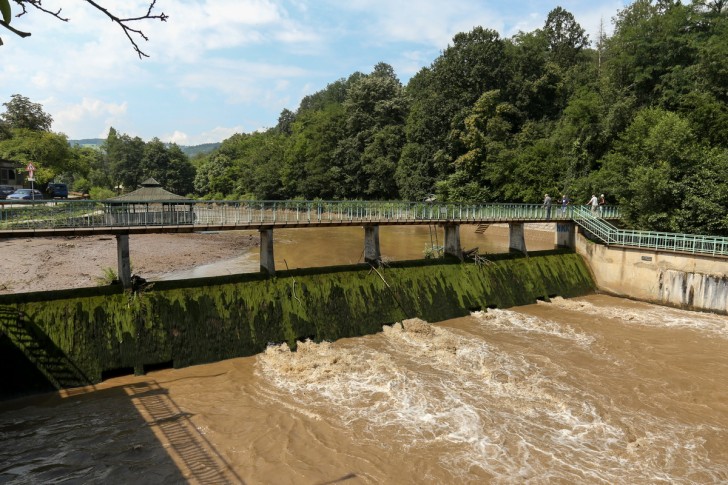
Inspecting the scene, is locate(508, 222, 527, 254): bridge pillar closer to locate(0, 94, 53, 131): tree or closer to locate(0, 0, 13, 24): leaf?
locate(0, 0, 13, 24): leaf

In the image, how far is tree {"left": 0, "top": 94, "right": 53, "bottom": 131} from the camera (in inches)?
2608

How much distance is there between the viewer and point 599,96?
46.0 m

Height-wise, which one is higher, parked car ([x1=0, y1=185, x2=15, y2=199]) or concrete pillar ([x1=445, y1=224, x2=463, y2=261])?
parked car ([x1=0, y1=185, x2=15, y2=199])

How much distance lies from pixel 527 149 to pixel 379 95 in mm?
29903

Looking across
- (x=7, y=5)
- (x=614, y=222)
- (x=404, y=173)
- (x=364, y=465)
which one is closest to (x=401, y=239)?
(x=404, y=173)

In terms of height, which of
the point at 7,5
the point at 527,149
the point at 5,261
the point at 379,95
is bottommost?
the point at 5,261

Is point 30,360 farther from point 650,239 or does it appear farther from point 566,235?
point 650,239

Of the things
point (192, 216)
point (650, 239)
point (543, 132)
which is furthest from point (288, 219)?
point (543, 132)

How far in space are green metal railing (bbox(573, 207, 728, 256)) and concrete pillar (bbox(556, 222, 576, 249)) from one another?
64cm

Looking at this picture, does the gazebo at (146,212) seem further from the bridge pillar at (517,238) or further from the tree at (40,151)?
the tree at (40,151)

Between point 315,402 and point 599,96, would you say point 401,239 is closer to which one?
point 599,96

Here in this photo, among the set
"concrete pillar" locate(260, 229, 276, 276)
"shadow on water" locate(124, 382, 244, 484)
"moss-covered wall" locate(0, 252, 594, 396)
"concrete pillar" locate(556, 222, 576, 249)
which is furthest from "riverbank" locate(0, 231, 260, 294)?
"concrete pillar" locate(556, 222, 576, 249)

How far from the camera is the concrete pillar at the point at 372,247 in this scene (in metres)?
20.7

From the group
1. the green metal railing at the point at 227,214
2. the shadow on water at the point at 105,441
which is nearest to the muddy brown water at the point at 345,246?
the green metal railing at the point at 227,214
